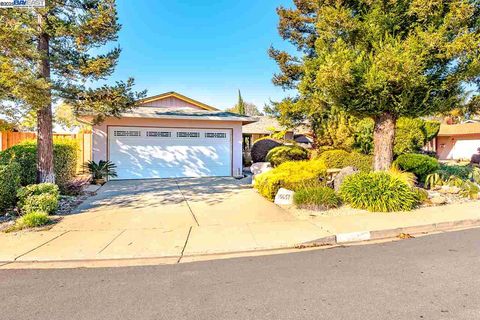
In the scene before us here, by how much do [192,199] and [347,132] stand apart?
7268 mm

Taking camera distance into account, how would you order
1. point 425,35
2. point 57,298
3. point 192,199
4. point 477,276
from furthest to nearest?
point 192,199 < point 425,35 < point 477,276 < point 57,298

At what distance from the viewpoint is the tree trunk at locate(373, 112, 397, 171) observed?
30.6 ft

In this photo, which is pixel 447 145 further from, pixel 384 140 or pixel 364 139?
pixel 384 140

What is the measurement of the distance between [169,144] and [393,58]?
9.71m

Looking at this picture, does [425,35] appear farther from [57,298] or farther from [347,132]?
[57,298]

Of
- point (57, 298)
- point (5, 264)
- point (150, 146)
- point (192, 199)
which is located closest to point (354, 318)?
point (57, 298)

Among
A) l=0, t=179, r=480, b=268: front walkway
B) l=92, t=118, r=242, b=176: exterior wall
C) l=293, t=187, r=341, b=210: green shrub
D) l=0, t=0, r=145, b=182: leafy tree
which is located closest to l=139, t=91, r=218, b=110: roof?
l=92, t=118, r=242, b=176: exterior wall

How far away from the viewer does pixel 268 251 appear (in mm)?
5035

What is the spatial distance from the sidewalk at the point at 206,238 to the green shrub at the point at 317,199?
0.74 metres

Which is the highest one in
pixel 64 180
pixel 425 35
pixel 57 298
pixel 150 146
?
pixel 425 35

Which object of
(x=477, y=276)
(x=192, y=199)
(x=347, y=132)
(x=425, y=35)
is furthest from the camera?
(x=347, y=132)

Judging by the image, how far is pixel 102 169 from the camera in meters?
12.4

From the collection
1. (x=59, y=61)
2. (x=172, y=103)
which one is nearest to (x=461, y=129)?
(x=172, y=103)

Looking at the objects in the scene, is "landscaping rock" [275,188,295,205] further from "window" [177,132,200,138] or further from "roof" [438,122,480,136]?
"roof" [438,122,480,136]
